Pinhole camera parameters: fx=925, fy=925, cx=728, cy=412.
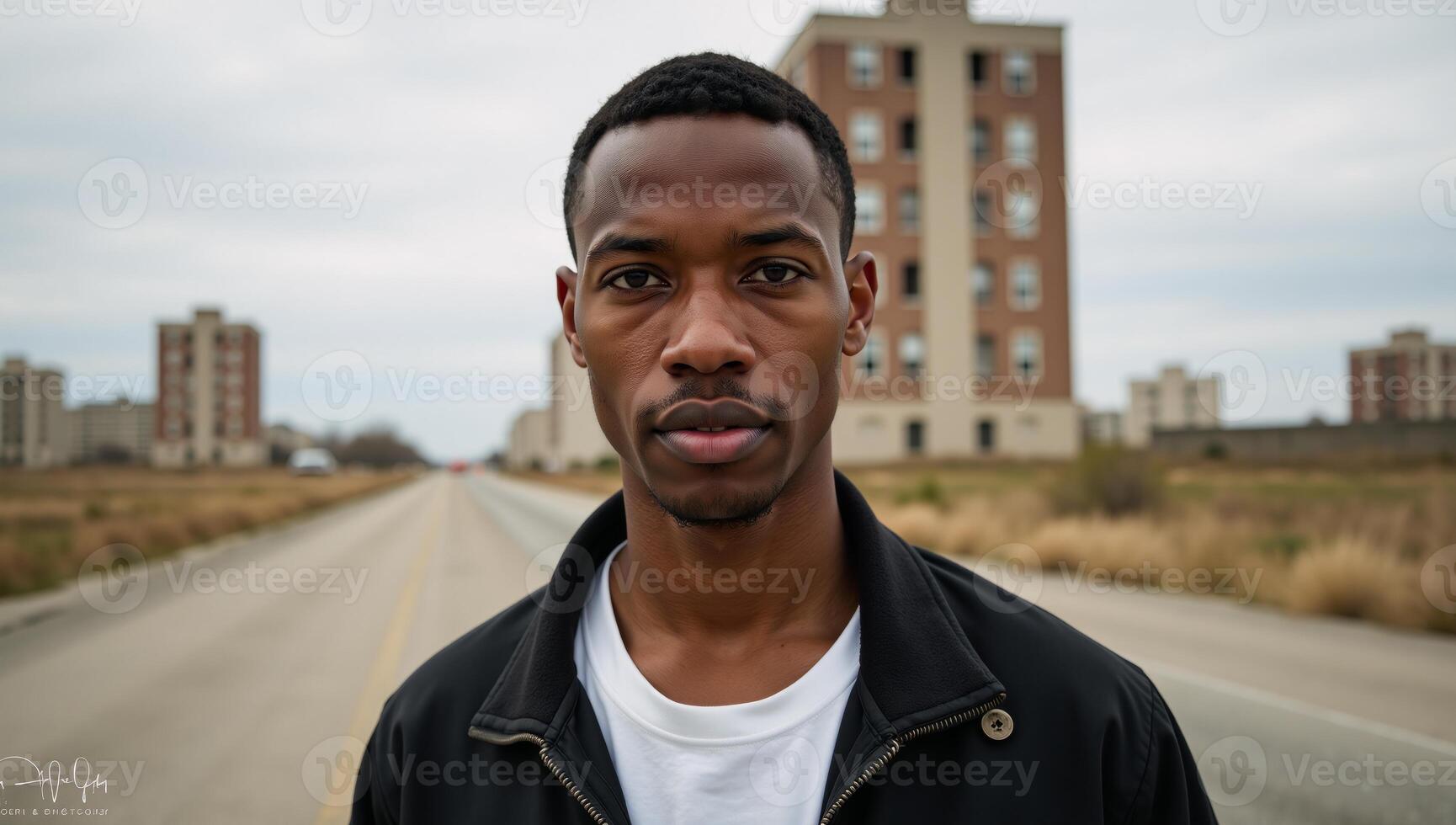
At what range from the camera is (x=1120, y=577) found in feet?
45.0

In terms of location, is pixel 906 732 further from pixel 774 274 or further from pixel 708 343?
pixel 774 274

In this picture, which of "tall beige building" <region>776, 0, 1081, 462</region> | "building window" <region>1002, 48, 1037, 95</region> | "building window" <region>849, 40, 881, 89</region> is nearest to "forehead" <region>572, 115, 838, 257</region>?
"tall beige building" <region>776, 0, 1081, 462</region>

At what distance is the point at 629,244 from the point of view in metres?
1.84

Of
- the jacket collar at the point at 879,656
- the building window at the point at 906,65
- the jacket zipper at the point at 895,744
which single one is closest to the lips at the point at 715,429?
the jacket collar at the point at 879,656

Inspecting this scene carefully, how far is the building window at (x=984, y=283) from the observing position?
48.6 meters

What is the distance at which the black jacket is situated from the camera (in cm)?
166

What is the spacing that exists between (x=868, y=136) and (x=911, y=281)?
7.67 m

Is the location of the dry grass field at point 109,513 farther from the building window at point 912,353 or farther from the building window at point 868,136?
the building window at point 868,136

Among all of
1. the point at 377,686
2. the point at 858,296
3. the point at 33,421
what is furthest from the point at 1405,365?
the point at 858,296

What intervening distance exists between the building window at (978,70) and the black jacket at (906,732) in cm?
5091

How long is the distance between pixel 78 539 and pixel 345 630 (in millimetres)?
10998

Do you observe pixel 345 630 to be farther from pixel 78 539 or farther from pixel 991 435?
pixel 991 435

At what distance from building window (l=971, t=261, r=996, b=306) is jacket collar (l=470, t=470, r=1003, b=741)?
159 feet

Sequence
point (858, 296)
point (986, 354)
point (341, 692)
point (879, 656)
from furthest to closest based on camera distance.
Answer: point (986, 354) < point (341, 692) < point (858, 296) < point (879, 656)
